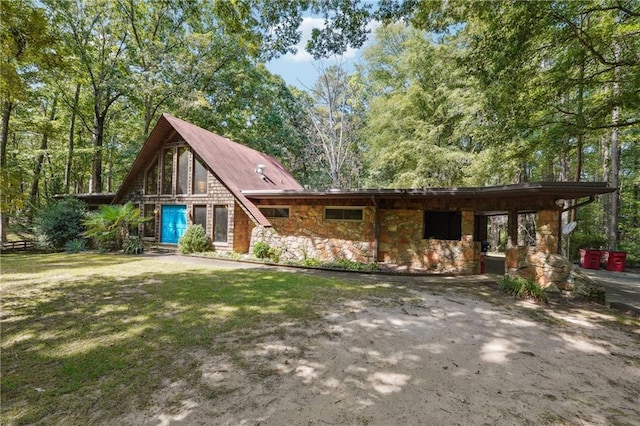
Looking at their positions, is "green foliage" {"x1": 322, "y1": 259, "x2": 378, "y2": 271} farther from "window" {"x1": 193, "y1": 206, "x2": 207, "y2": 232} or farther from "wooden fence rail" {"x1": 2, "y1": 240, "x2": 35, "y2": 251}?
"wooden fence rail" {"x1": 2, "y1": 240, "x2": 35, "y2": 251}

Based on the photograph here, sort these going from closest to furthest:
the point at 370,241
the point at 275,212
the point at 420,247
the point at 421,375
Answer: the point at 421,375 < the point at 420,247 < the point at 370,241 < the point at 275,212

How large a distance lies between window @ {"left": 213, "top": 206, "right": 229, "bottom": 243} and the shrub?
1896mm

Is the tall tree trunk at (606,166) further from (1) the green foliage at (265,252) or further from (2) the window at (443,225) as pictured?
(1) the green foliage at (265,252)

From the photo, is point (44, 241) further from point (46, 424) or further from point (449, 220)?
point (449, 220)

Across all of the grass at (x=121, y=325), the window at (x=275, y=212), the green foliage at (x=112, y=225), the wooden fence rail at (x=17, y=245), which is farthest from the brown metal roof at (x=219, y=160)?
the grass at (x=121, y=325)

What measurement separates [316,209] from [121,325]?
24.9 ft

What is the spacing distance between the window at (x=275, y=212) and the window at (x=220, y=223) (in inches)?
64.8

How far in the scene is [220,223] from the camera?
12.1m

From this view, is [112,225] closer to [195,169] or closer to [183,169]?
[183,169]

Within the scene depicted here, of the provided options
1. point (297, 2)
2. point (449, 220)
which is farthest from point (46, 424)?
point (449, 220)

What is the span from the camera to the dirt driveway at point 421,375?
2396mm

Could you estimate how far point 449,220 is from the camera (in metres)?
9.51

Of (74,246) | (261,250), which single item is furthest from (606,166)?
(74,246)

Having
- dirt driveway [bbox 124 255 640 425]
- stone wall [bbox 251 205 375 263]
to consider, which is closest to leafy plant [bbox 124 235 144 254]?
stone wall [bbox 251 205 375 263]
